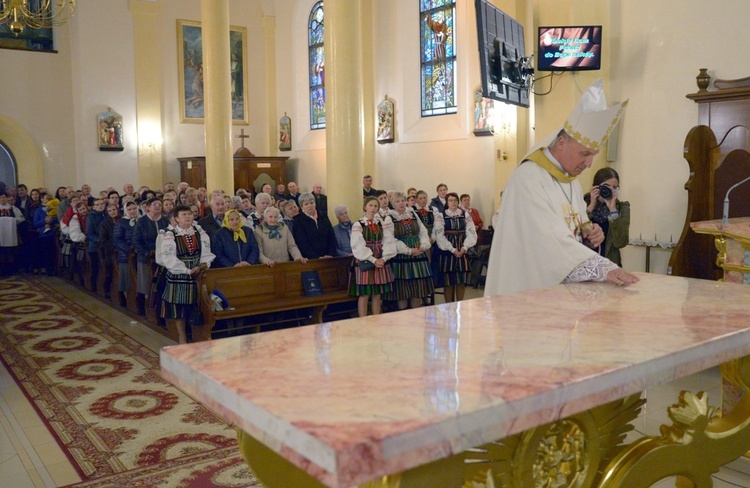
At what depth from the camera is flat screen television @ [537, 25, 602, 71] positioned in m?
9.38

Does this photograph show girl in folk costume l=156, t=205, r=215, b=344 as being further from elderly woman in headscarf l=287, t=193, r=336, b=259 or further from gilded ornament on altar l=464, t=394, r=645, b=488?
gilded ornament on altar l=464, t=394, r=645, b=488

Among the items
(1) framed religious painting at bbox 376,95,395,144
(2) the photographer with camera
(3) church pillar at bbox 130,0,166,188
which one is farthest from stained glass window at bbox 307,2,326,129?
(2) the photographer with camera

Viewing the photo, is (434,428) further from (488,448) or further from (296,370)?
(488,448)

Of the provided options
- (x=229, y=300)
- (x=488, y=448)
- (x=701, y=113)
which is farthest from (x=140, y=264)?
(x=488, y=448)

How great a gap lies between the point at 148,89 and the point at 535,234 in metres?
17.3

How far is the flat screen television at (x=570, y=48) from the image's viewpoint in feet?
30.8

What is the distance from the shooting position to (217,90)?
12.5 metres

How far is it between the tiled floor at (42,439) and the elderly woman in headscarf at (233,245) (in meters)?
2.34

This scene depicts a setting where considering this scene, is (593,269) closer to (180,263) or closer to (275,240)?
(180,263)

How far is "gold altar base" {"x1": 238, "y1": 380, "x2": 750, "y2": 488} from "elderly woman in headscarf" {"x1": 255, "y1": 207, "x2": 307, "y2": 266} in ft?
19.5


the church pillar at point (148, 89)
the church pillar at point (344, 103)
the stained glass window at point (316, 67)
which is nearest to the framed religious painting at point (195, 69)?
the church pillar at point (148, 89)

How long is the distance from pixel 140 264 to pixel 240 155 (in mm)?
10727

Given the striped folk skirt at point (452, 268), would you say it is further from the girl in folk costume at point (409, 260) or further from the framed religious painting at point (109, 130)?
the framed religious painting at point (109, 130)

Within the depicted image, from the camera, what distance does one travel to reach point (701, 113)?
27.2 feet
